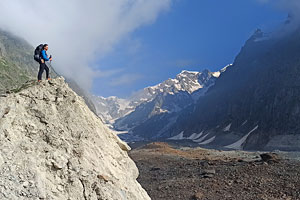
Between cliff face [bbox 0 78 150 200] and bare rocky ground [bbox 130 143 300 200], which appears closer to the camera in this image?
cliff face [bbox 0 78 150 200]

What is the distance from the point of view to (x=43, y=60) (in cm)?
1212

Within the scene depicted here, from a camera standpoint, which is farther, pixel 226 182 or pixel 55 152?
pixel 226 182

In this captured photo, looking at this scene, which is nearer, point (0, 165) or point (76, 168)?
point (0, 165)

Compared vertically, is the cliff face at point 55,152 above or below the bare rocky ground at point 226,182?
above

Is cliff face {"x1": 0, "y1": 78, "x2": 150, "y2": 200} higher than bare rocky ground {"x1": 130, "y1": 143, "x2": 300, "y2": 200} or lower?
higher

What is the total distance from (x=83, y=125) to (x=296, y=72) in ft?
474

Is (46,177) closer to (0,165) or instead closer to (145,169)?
(0,165)

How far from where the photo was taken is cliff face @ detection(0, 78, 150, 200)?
26.7 feet

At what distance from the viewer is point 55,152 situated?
29.8ft

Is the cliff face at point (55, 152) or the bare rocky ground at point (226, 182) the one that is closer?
the cliff face at point (55, 152)

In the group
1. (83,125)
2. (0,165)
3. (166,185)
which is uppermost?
(83,125)

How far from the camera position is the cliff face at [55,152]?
8.12 metres

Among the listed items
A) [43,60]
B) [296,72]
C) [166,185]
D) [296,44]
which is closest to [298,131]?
[296,72]

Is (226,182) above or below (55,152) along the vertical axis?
below
